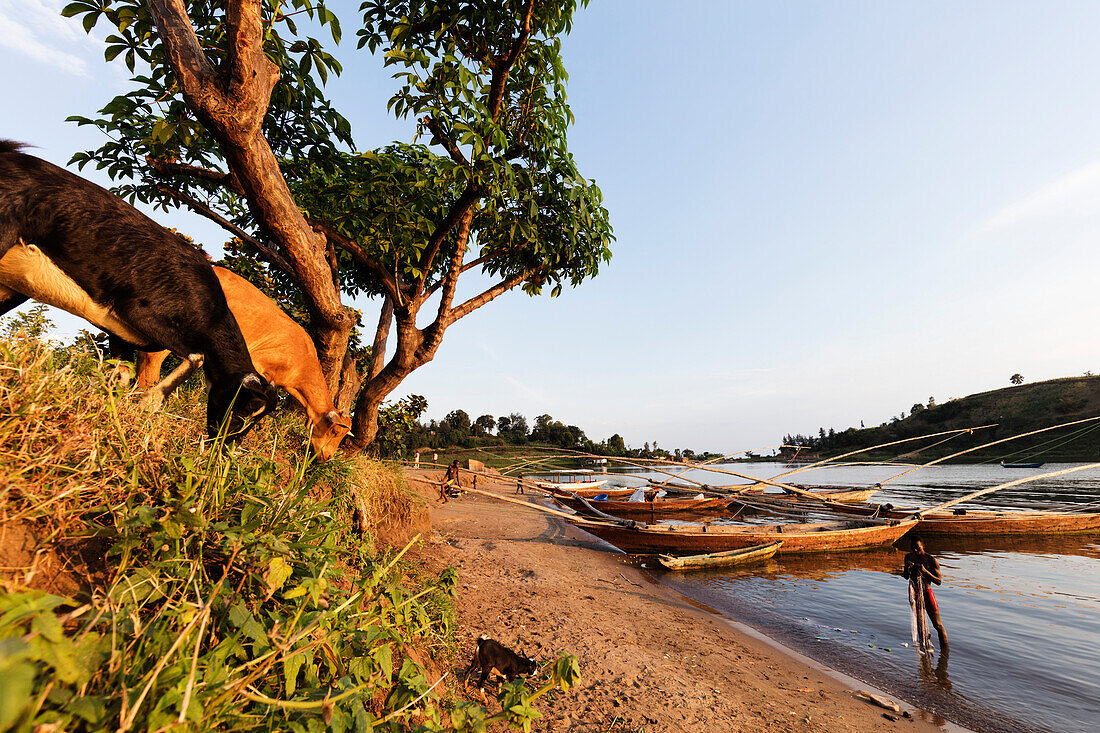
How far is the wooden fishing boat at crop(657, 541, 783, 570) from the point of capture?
12.0m

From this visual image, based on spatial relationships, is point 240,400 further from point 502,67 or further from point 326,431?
point 502,67

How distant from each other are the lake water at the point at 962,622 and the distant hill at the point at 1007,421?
5174 centimetres

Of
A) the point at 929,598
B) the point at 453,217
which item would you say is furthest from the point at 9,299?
the point at 929,598

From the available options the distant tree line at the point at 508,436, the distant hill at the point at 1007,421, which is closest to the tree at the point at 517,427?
the distant tree line at the point at 508,436

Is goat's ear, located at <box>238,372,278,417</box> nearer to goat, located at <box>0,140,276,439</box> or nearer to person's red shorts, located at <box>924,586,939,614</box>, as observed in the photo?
goat, located at <box>0,140,276,439</box>

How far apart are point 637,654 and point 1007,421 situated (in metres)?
99.4

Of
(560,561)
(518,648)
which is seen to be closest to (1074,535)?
(560,561)

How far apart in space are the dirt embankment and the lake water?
4.57 feet

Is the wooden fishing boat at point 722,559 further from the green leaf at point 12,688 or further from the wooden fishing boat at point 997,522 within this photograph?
the green leaf at point 12,688

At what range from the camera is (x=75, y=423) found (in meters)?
2.06

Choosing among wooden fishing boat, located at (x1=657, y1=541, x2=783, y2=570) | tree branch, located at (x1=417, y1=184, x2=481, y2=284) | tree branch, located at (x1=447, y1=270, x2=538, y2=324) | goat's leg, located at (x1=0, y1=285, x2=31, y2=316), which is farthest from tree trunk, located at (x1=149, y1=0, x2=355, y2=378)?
wooden fishing boat, located at (x1=657, y1=541, x2=783, y2=570)

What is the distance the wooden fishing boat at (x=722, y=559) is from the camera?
12.0m

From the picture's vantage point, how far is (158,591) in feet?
5.11

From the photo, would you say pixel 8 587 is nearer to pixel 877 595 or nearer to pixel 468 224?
pixel 468 224
